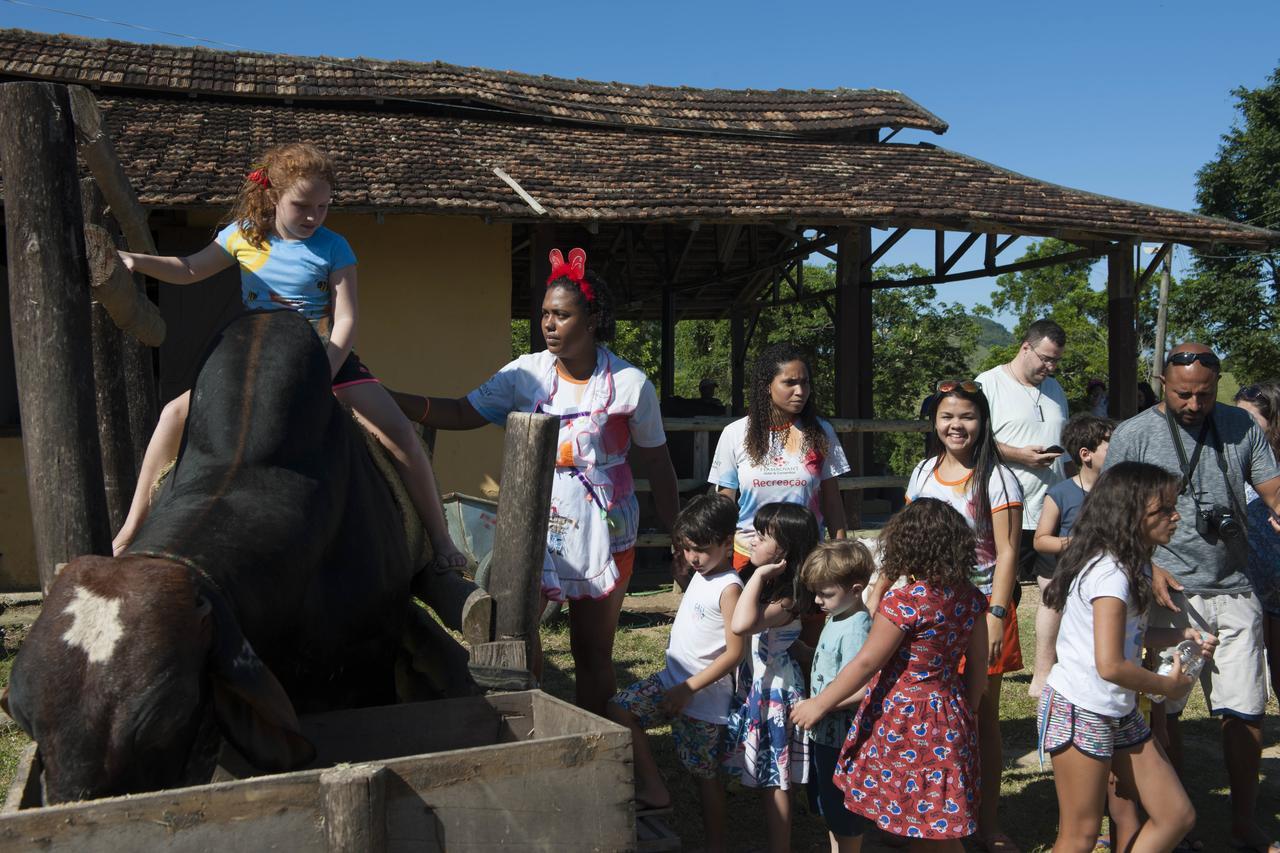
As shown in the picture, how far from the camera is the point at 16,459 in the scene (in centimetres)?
926

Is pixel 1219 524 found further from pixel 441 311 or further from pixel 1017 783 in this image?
pixel 441 311

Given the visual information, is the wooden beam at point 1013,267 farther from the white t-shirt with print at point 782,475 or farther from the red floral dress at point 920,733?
the red floral dress at point 920,733

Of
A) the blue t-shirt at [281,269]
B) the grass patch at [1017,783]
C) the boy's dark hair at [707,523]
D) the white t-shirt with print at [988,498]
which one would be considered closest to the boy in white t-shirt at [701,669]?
the boy's dark hair at [707,523]

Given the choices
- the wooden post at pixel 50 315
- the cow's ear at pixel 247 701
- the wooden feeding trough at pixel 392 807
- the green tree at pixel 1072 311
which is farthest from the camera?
the green tree at pixel 1072 311

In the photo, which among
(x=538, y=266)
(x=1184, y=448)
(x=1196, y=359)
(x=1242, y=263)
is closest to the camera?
(x=1196, y=359)

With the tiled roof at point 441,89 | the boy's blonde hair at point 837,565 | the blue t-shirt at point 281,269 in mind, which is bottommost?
the boy's blonde hair at point 837,565

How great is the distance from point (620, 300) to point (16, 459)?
1061 centimetres

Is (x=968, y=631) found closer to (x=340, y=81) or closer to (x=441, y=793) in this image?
(x=441, y=793)

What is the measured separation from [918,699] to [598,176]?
8.02m

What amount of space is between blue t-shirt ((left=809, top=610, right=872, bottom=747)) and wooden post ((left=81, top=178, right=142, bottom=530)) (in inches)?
99.1

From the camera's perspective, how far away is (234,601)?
214cm

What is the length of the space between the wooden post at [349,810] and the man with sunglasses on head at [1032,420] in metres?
3.98

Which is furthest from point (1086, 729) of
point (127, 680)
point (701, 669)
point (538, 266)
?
point (538, 266)

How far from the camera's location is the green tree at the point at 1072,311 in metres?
25.7
